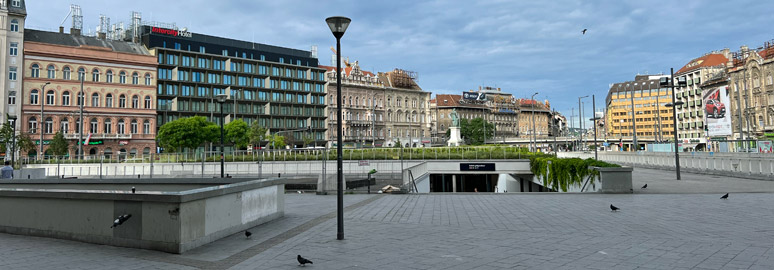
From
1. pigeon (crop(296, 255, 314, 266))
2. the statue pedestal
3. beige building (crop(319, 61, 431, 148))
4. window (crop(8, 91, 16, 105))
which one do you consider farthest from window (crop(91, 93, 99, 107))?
pigeon (crop(296, 255, 314, 266))

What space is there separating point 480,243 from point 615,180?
11.5 m

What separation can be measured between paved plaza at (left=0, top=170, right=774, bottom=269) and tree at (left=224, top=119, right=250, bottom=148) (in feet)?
185

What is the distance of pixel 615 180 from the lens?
58.1 feet

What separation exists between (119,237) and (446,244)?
587 cm

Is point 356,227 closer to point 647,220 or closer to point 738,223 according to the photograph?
point 647,220

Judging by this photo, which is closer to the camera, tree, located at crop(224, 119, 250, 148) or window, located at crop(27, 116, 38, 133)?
window, located at crop(27, 116, 38, 133)

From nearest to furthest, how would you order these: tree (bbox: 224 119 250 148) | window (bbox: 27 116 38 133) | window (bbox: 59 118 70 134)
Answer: window (bbox: 27 116 38 133), window (bbox: 59 118 70 134), tree (bbox: 224 119 250 148)

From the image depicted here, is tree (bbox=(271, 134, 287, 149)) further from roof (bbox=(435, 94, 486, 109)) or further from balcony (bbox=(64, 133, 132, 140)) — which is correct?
roof (bbox=(435, 94, 486, 109))

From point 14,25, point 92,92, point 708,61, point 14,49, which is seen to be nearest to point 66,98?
point 92,92

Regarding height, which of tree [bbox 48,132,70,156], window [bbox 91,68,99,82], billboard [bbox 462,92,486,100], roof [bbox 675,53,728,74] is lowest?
tree [bbox 48,132,70,156]

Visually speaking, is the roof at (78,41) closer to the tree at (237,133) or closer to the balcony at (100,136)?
the balcony at (100,136)

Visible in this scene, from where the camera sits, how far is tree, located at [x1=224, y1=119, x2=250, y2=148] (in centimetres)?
6644

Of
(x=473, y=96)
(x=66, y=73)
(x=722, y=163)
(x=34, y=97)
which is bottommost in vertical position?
(x=722, y=163)

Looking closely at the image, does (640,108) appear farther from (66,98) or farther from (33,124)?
(33,124)
